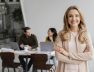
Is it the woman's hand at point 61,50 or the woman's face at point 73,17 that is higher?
the woman's face at point 73,17

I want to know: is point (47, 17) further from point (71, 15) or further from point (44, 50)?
point (71, 15)

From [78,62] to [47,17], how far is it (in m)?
8.24

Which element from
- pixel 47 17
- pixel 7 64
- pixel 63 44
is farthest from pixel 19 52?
pixel 63 44

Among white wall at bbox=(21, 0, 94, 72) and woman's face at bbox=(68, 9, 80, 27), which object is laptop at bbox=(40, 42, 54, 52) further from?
woman's face at bbox=(68, 9, 80, 27)

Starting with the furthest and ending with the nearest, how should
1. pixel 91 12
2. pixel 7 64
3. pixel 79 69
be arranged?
pixel 91 12 → pixel 7 64 → pixel 79 69

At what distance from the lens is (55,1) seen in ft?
33.0

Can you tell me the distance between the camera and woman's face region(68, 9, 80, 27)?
1.98 meters

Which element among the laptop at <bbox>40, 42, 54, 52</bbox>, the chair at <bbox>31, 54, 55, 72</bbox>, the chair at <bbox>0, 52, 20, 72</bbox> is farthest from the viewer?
Answer: the laptop at <bbox>40, 42, 54, 52</bbox>

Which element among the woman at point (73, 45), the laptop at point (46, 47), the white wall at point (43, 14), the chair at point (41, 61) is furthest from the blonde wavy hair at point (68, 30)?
the white wall at point (43, 14)

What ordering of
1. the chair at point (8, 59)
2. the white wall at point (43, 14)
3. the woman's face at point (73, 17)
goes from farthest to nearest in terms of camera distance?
1. the white wall at point (43, 14)
2. the chair at point (8, 59)
3. the woman's face at point (73, 17)

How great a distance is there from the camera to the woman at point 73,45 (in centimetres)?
199

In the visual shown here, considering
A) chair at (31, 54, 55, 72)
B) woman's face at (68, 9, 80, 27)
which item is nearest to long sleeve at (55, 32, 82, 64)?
woman's face at (68, 9, 80, 27)

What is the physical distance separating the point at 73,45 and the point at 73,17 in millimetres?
221

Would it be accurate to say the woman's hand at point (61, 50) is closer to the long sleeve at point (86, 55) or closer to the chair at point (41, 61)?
the long sleeve at point (86, 55)
